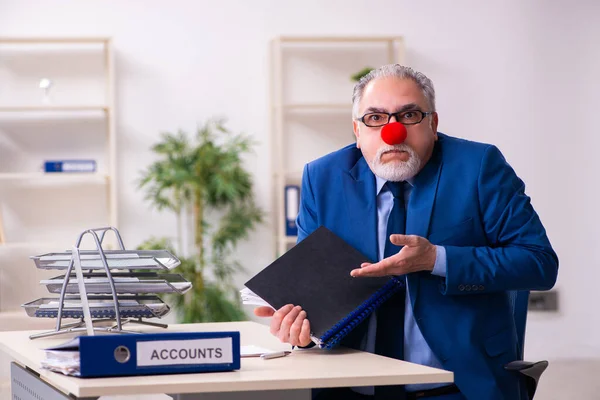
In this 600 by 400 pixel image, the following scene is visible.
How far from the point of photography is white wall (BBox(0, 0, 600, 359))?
5473mm

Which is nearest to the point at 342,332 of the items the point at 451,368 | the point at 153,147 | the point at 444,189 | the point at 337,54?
the point at 451,368

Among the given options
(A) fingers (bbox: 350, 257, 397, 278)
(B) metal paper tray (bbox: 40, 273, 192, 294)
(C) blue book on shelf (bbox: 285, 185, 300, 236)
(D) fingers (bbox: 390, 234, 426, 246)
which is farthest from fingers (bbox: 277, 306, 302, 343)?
(C) blue book on shelf (bbox: 285, 185, 300, 236)

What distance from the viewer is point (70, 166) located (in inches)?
206

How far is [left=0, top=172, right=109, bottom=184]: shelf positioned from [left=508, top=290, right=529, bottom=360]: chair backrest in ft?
11.2

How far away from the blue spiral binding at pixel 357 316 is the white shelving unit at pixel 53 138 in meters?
3.66

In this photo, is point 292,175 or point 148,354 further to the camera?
point 292,175

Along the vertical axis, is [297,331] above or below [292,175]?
below

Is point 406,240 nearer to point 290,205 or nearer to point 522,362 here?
point 522,362

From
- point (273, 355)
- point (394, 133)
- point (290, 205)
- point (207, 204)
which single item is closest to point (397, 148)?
point (394, 133)

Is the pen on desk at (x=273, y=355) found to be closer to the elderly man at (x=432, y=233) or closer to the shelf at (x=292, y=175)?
the elderly man at (x=432, y=233)

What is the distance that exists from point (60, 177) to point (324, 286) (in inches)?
146

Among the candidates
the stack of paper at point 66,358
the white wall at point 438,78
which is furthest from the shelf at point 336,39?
the stack of paper at point 66,358

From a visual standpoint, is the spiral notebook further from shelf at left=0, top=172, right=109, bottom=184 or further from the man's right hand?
shelf at left=0, top=172, right=109, bottom=184

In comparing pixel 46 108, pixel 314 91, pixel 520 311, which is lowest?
pixel 520 311
